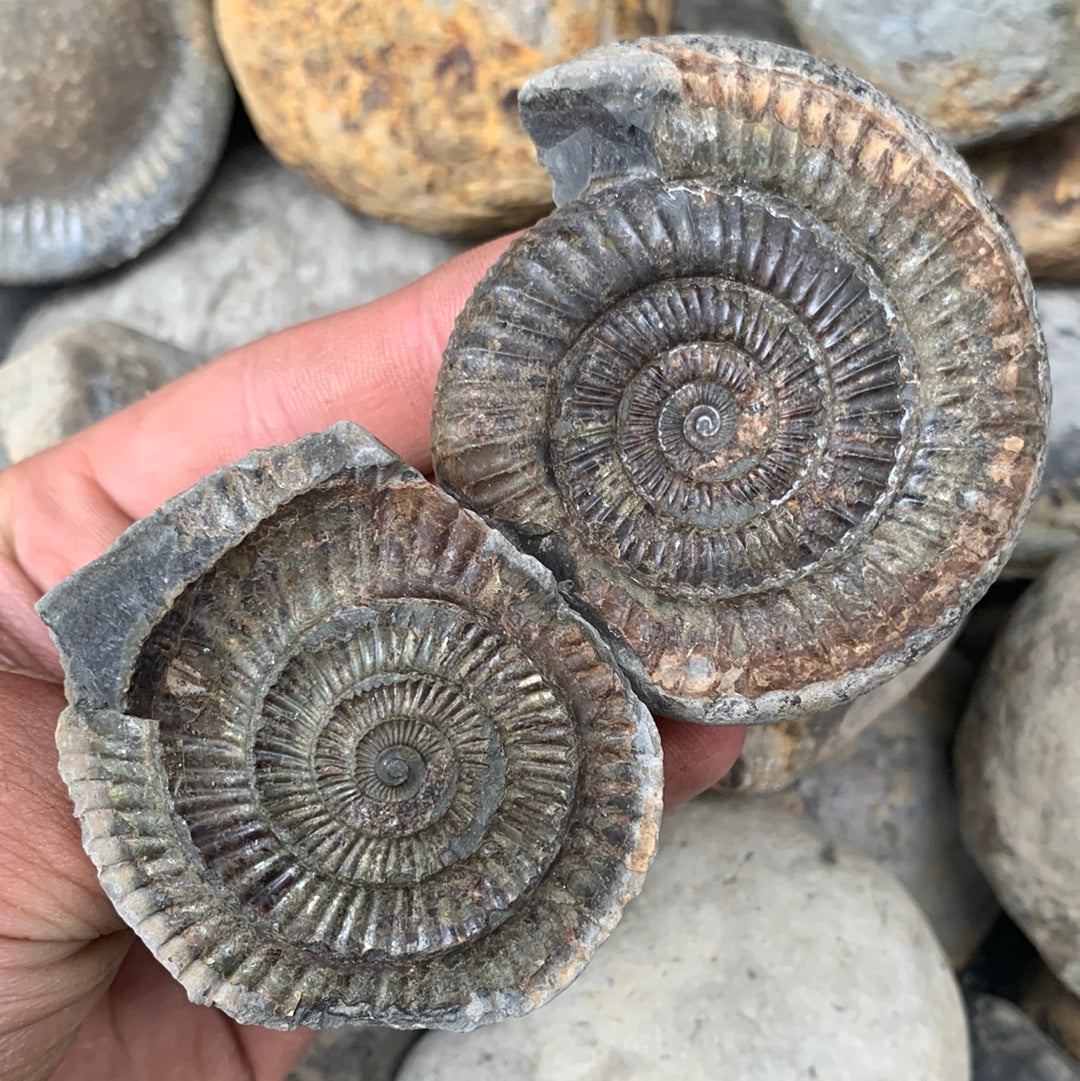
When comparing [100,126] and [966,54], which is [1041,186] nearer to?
[966,54]

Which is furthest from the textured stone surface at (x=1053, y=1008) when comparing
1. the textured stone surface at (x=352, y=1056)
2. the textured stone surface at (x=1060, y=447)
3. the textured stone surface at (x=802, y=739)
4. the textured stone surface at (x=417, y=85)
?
the textured stone surface at (x=417, y=85)

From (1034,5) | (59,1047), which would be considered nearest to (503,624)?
(59,1047)

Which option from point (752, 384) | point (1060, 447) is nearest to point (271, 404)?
point (752, 384)

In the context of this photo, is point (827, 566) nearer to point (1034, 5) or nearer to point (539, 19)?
point (1034, 5)

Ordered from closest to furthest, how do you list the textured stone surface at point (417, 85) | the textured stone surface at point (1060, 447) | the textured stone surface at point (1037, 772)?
the textured stone surface at point (1037, 772)
the textured stone surface at point (417, 85)
the textured stone surface at point (1060, 447)

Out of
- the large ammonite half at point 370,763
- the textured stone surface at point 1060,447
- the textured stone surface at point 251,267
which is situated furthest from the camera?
the textured stone surface at point 251,267

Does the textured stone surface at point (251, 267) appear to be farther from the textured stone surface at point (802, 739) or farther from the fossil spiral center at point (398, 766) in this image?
the fossil spiral center at point (398, 766)
